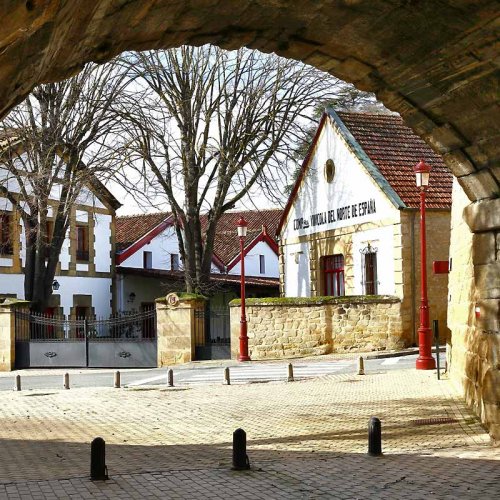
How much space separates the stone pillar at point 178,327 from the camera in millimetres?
23812

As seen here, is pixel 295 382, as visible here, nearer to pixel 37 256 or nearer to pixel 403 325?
pixel 403 325

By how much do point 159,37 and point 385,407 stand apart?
23.9 ft

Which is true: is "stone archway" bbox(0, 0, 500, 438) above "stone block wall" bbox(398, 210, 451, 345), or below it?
above

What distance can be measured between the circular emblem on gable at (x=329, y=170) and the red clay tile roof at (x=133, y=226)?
14919 millimetres

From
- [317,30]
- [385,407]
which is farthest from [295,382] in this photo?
[317,30]

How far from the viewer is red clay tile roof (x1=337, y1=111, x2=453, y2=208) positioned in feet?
80.0

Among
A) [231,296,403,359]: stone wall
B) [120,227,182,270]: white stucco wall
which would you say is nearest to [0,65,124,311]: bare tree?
[231,296,403,359]: stone wall

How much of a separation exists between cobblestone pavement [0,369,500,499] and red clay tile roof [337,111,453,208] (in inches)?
335

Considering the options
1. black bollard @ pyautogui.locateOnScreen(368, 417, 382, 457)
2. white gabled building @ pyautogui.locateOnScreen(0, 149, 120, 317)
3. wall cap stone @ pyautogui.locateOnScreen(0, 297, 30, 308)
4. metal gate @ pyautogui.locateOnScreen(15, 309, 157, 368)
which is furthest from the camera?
white gabled building @ pyautogui.locateOnScreen(0, 149, 120, 317)

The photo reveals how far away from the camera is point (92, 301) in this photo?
1422 inches

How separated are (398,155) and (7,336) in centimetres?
1310

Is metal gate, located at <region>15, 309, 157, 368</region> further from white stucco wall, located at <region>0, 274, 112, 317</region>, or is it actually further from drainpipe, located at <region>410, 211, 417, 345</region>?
drainpipe, located at <region>410, 211, 417, 345</region>

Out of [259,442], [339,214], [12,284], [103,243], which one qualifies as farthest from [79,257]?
[259,442]

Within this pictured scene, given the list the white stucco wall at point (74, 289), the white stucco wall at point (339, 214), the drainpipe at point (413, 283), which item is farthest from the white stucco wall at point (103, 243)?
the drainpipe at point (413, 283)
